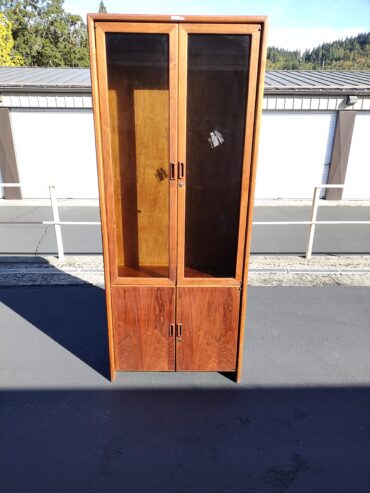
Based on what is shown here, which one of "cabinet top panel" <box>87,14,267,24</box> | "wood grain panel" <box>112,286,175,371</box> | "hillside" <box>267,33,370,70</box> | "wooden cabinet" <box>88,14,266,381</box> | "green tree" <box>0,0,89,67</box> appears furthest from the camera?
"hillside" <box>267,33,370,70</box>

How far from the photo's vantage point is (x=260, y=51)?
1.96 meters

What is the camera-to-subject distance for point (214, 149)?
2.42m

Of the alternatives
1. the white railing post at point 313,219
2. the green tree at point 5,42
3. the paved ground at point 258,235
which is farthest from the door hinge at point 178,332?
the green tree at point 5,42

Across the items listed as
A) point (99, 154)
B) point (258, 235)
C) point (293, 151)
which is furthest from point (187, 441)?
point (293, 151)

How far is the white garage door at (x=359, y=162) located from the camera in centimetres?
815

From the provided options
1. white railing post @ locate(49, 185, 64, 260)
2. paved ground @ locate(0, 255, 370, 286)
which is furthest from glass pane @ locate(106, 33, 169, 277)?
white railing post @ locate(49, 185, 64, 260)

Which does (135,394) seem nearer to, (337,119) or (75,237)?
(75,237)

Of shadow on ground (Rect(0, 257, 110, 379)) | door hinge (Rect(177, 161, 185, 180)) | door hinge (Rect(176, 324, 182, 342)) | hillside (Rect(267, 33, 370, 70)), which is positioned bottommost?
shadow on ground (Rect(0, 257, 110, 379))

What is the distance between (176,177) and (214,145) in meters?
0.44

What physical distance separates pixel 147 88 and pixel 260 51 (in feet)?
2.70

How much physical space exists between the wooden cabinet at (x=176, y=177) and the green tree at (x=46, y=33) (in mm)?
25595

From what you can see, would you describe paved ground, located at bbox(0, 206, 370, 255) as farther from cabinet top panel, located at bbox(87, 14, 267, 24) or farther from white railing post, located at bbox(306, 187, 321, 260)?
cabinet top panel, located at bbox(87, 14, 267, 24)

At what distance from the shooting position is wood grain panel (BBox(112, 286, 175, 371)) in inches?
96.8

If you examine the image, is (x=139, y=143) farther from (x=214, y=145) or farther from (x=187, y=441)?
(x=187, y=441)
